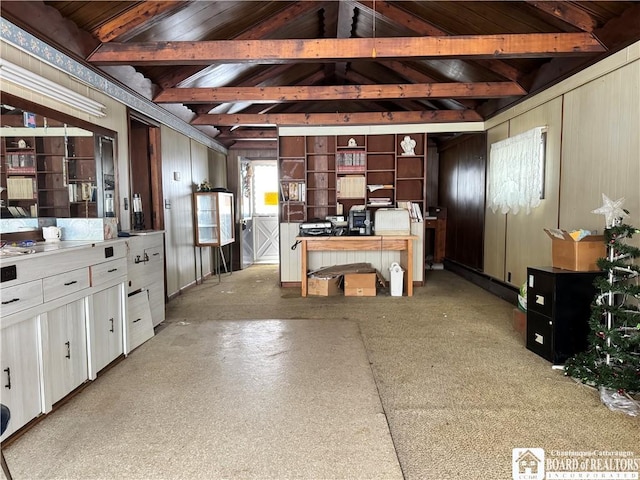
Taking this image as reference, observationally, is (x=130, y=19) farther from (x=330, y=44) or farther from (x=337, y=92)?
(x=337, y=92)

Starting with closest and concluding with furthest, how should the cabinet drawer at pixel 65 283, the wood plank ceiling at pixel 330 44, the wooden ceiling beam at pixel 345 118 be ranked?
the cabinet drawer at pixel 65 283
the wood plank ceiling at pixel 330 44
the wooden ceiling beam at pixel 345 118

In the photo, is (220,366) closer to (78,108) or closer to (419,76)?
(78,108)

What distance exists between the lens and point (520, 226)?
451 centimetres

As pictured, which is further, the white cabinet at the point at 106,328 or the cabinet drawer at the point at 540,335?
the cabinet drawer at the point at 540,335

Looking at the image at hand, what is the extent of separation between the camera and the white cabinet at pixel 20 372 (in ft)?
6.05

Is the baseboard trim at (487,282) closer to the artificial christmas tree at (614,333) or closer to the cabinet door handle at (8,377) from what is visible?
the artificial christmas tree at (614,333)

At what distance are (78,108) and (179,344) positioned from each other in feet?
7.09

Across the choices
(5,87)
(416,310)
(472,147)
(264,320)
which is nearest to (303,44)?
(5,87)

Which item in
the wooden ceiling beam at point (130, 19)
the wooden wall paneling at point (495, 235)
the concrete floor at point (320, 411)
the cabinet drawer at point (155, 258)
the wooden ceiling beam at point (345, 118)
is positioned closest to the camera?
the concrete floor at point (320, 411)

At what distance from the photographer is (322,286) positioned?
17.1ft

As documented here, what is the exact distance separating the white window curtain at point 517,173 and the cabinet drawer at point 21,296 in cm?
445

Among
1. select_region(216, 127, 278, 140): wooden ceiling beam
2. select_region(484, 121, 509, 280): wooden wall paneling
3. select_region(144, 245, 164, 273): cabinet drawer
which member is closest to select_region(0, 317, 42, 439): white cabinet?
select_region(144, 245, 164, 273): cabinet drawer

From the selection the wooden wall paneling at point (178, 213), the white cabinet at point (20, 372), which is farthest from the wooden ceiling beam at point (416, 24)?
the white cabinet at point (20, 372)

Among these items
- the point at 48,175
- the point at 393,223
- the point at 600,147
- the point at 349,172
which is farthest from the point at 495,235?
the point at 48,175
